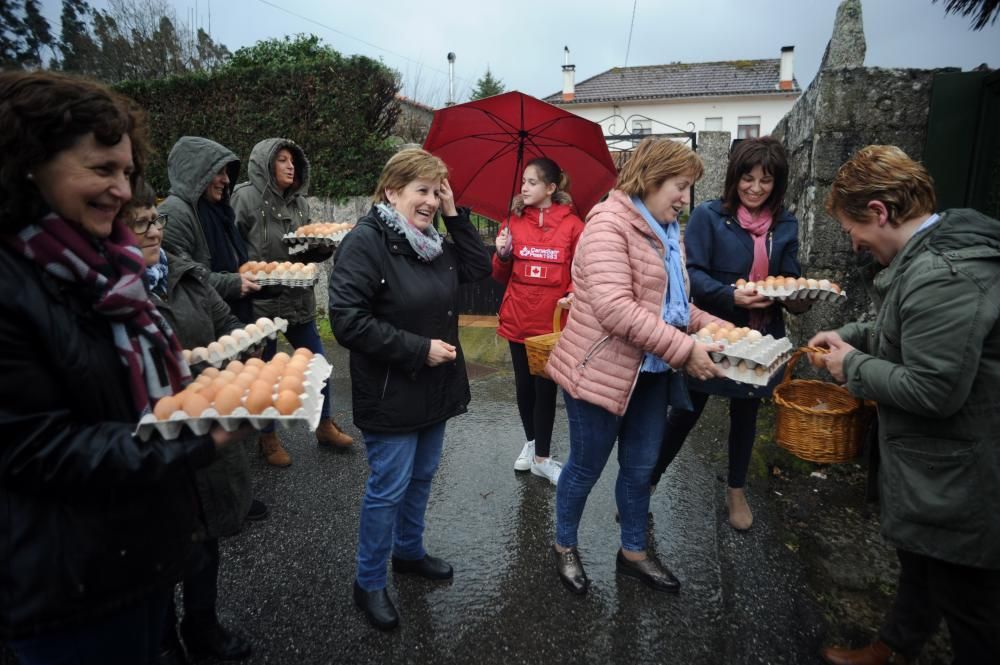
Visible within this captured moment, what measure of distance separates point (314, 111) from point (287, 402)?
7.32 metres

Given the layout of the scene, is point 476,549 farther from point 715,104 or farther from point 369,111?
point 715,104

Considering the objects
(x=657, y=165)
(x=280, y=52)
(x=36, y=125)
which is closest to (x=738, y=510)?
(x=657, y=165)

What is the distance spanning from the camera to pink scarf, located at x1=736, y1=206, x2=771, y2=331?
304 centimetres

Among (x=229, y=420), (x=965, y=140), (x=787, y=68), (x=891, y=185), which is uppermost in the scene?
(x=787, y=68)

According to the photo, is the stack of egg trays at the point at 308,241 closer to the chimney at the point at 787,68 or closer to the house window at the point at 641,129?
the house window at the point at 641,129

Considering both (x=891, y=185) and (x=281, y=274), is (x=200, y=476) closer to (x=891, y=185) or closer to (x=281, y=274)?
(x=281, y=274)

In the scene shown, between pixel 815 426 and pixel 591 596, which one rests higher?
pixel 815 426

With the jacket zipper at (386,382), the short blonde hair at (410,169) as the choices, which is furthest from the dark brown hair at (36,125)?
the jacket zipper at (386,382)

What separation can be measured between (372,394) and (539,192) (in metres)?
1.88

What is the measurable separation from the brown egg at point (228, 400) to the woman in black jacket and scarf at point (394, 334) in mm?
721

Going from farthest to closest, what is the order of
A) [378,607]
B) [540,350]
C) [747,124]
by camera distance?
[747,124] < [540,350] < [378,607]

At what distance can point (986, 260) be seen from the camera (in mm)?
1611

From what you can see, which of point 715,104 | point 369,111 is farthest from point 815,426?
point 715,104

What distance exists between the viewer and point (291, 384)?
160 cm
